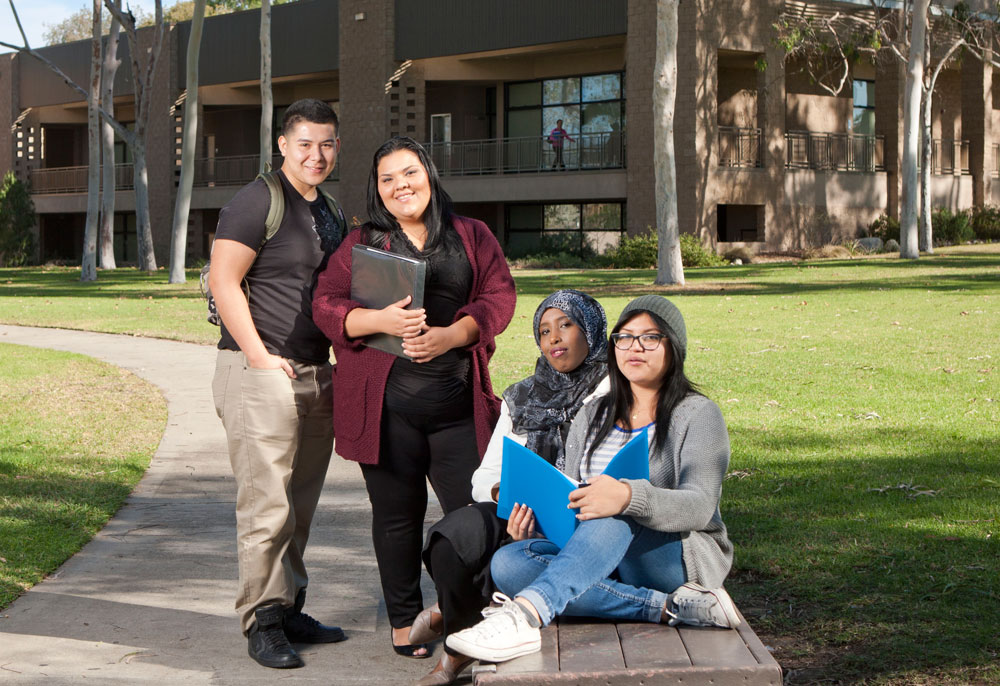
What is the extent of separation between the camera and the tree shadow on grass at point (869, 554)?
449 centimetres

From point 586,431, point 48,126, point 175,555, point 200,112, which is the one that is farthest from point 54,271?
point 586,431

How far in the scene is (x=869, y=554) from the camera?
18.6 feet

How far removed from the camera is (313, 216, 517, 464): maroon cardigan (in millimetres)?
4312

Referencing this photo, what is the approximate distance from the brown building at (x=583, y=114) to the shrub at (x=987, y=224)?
1.24 m

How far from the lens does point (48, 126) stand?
167 feet

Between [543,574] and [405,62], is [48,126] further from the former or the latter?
[543,574]

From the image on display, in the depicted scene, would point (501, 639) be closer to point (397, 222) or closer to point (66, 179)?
point (397, 222)

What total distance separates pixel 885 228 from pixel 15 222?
3238cm

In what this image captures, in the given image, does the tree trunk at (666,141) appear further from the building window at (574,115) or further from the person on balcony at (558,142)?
the person on balcony at (558,142)

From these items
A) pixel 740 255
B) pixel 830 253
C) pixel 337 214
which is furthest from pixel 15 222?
pixel 337 214

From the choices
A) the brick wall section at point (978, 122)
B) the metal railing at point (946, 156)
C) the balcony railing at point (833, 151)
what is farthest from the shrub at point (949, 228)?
the brick wall section at point (978, 122)

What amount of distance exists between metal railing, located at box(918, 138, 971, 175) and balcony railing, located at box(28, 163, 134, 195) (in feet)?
94.9

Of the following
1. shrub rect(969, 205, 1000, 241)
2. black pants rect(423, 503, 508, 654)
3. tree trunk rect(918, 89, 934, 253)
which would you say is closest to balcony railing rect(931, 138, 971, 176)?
shrub rect(969, 205, 1000, 241)

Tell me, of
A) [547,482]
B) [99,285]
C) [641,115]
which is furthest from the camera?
[641,115]
